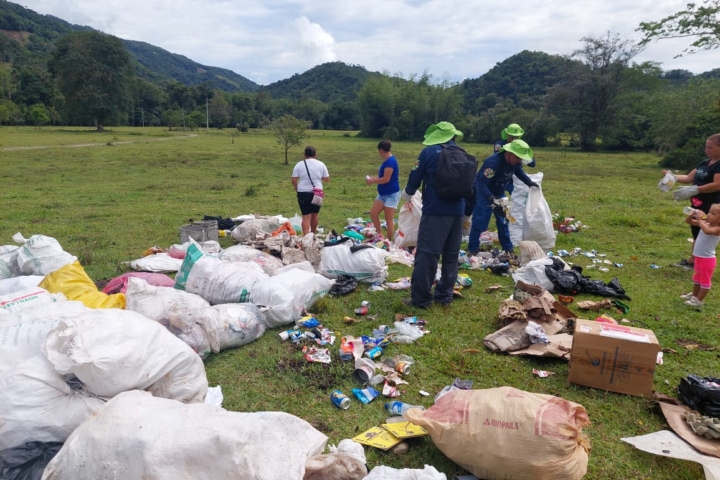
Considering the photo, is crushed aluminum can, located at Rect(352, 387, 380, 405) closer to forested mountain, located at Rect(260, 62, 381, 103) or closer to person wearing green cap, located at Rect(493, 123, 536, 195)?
person wearing green cap, located at Rect(493, 123, 536, 195)

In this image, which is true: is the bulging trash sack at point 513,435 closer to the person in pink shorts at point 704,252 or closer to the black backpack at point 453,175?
the black backpack at point 453,175

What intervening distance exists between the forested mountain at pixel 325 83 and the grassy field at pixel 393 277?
97.5 m

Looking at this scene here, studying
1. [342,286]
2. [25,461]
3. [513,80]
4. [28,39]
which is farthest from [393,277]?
[28,39]

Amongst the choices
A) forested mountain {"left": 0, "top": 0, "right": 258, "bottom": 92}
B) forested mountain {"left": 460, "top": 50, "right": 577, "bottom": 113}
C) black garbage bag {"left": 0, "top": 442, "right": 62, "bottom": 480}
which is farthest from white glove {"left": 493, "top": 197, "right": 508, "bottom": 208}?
forested mountain {"left": 0, "top": 0, "right": 258, "bottom": 92}

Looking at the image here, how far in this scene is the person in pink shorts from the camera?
4453 millimetres

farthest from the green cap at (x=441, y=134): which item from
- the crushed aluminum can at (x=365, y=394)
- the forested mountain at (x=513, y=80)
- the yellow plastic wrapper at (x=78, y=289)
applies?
the forested mountain at (x=513, y=80)

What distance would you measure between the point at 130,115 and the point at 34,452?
225 feet

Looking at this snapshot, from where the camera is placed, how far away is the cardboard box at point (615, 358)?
3.05 m

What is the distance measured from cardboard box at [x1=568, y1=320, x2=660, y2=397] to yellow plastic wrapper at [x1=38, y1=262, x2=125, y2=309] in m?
3.53

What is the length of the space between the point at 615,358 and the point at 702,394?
502mm

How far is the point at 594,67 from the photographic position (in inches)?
1426

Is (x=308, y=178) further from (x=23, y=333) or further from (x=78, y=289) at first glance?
(x=23, y=333)

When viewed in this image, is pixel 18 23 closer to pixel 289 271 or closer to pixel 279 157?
pixel 279 157

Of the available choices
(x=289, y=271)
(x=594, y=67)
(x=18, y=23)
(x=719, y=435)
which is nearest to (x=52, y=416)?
(x=289, y=271)
